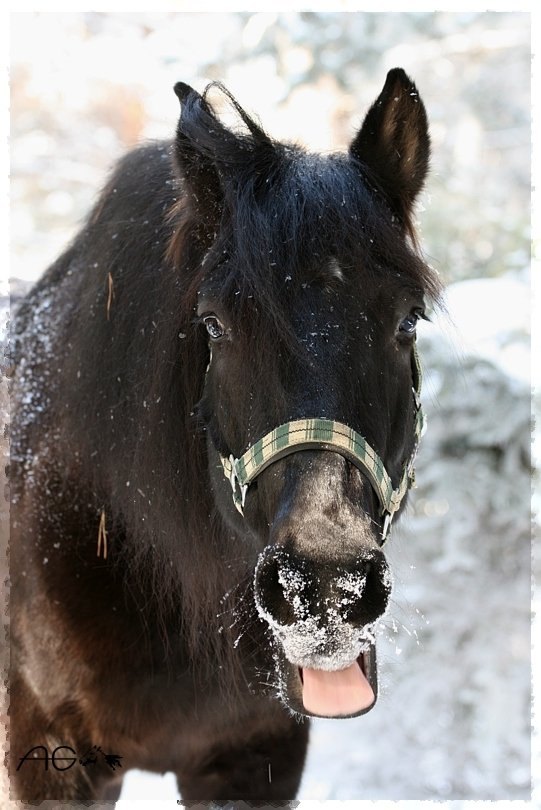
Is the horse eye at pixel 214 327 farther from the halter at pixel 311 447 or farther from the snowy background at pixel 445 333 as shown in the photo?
the snowy background at pixel 445 333

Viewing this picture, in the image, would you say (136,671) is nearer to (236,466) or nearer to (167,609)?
(167,609)

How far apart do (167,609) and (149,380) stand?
79cm

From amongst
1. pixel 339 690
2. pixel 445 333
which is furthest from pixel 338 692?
pixel 445 333

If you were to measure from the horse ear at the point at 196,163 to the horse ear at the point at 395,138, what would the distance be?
43 centimetres

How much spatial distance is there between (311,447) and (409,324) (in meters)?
0.55

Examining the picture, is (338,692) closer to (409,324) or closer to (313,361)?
(313,361)

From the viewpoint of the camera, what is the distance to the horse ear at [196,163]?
240cm

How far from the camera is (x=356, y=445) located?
1975 millimetres

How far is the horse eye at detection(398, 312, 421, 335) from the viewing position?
2.28 metres

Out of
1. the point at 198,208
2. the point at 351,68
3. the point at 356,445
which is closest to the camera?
the point at 356,445

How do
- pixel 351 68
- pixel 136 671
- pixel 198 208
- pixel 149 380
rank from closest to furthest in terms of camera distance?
pixel 198 208 → pixel 149 380 → pixel 136 671 → pixel 351 68

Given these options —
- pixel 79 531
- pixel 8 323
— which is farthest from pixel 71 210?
pixel 79 531

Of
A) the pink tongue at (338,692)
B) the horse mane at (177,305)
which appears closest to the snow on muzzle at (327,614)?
the pink tongue at (338,692)

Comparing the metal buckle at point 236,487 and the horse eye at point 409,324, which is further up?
the horse eye at point 409,324
